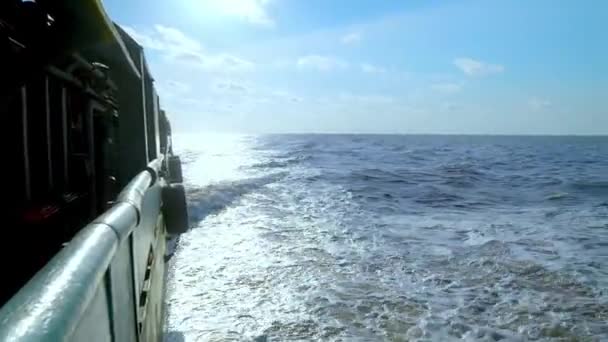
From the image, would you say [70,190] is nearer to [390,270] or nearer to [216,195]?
[390,270]

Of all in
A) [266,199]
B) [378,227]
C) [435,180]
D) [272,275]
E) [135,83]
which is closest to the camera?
[135,83]

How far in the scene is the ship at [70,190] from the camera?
1042mm

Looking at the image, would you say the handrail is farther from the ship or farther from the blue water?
the blue water

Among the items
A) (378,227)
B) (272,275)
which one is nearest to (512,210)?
(378,227)

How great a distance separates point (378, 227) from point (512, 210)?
5.57 meters

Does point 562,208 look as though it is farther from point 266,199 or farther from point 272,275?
point 272,275

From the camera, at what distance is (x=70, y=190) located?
4.55 metres

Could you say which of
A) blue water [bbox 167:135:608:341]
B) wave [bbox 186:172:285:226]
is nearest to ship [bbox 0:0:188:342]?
blue water [bbox 167:135:608:341]

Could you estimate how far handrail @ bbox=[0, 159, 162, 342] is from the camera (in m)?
0.82

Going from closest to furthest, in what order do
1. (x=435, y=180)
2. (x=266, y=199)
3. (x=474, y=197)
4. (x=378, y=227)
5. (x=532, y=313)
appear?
(x=532, y=313), (x=378, y=227), (x=266, y=199), (x=474, y=197), (x=435, y=180)

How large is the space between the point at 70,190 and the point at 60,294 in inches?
160

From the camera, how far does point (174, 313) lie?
578cm

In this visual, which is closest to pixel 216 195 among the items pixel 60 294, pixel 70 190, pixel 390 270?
pixel 390 270

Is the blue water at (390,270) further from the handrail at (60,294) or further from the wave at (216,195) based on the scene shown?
the handrail at (60,294)
